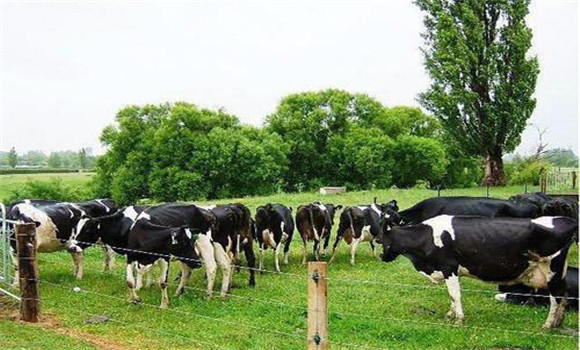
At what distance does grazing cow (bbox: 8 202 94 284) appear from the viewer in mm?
14203

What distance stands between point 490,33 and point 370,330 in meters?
33.3

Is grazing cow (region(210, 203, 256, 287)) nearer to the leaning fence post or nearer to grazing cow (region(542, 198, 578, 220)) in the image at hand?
the leaning fence post

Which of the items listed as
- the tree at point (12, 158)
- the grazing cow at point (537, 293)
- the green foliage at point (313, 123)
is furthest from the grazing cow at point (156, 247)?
the tree at point (12, 158)

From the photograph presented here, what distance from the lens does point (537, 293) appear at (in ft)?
36.1

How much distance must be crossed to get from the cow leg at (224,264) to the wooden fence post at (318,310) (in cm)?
617

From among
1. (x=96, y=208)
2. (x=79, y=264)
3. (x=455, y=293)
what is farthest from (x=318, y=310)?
(x=96, y=208)

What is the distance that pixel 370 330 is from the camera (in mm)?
9594

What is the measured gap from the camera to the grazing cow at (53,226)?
14.2 m

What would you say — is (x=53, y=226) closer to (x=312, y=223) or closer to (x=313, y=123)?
(x=312, y=223)

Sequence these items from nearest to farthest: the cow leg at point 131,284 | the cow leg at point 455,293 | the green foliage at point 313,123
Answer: the cow leg at point 455,293, the cow leg at point 131,284, the green foliage at point 313,123

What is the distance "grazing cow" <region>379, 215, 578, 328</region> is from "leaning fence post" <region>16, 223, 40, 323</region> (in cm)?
679

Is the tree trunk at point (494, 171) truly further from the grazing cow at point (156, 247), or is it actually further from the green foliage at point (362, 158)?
the grazing cow at point (156, 247)

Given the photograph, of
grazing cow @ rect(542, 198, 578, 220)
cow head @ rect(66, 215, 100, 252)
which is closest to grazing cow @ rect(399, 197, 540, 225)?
grazing cow @ rect(542, 198, 578, 220)

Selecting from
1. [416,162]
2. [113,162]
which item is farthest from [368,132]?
[113,162]
